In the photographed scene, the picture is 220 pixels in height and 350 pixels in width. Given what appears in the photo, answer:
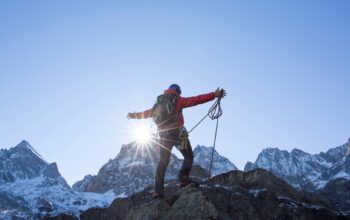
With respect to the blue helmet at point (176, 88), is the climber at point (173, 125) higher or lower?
lower

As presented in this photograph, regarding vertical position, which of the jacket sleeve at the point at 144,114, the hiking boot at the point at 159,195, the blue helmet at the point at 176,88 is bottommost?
the hiking boot at the point at 159,195

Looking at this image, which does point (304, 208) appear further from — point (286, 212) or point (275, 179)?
point (275, 179)

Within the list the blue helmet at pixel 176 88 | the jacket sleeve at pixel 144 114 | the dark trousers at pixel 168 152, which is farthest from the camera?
the jacket sleeve at pixel 144 114

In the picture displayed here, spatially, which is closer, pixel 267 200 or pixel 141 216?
pixel 141 216

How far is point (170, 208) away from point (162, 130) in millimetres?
2508

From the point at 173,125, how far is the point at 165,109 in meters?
0.58

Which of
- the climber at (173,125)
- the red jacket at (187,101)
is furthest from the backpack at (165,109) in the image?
the red jacket at (187,101)

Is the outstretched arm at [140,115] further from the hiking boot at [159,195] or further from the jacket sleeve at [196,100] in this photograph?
the hiking boot at [159,195]

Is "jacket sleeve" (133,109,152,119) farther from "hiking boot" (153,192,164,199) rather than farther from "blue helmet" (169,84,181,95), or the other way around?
"hiking boot" (153,192,164,199)

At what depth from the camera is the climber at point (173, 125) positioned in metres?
15.1

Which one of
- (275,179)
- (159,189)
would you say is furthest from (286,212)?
(159,189)

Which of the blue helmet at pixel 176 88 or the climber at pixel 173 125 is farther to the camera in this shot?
the blue helmet at pixel 176 88

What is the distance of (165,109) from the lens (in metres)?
15.2

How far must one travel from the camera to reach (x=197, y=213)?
1359 cm
